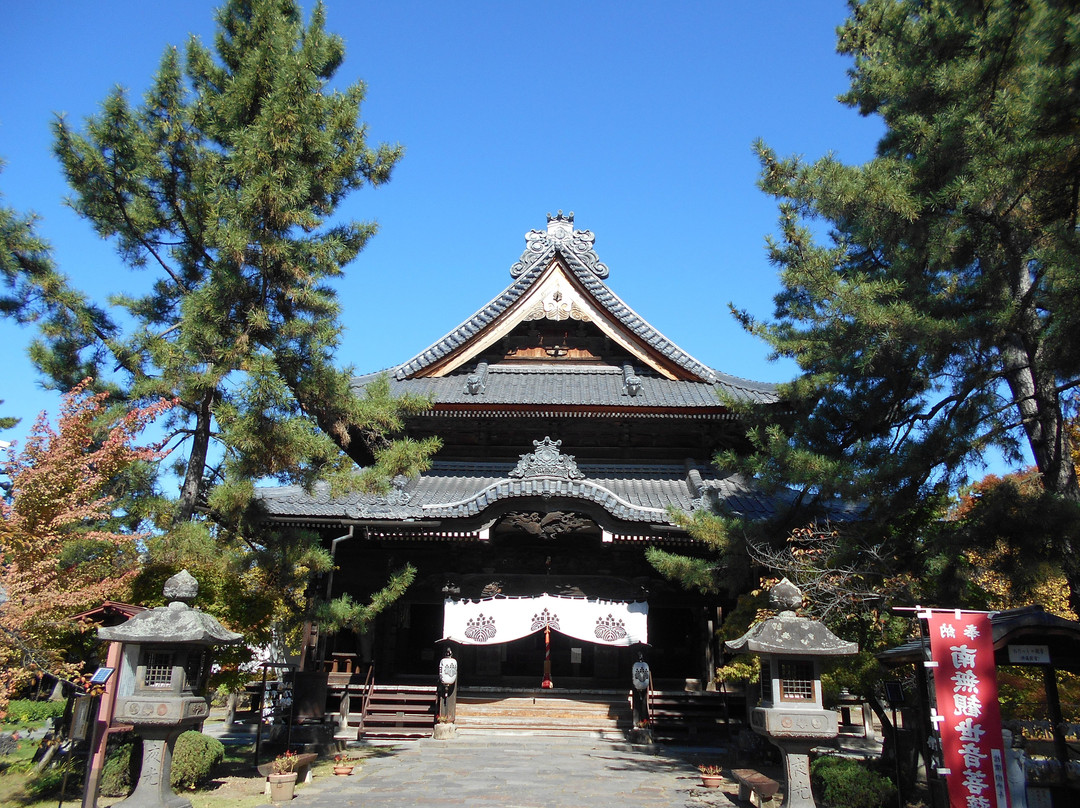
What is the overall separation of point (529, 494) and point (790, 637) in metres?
6.08

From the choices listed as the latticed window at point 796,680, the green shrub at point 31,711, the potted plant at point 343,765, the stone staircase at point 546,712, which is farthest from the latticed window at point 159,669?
the green shrub at point 31,711

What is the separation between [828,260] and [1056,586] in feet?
32.8

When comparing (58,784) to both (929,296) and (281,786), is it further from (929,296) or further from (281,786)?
(929,296)

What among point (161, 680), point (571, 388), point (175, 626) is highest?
point (571, 388)

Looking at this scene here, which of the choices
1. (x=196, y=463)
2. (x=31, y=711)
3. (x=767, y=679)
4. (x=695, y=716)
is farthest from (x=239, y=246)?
(x=31, y=711)

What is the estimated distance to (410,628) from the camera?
54.3 feet

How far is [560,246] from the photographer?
18750 mm

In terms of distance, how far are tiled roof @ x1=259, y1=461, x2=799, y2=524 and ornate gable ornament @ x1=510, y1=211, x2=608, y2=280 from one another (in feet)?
18.3

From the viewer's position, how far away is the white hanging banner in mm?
14344

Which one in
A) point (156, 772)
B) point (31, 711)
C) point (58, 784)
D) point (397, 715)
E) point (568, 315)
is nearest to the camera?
point (156, 772)

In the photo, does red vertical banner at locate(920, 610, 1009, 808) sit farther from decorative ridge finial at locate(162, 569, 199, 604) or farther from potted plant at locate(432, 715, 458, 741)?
potted plant at locate(432, 715, 458, 741)

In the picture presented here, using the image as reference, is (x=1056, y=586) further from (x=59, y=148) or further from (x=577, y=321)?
(x=59, y=148)

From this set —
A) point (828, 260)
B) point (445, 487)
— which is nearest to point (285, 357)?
point (445, 487)

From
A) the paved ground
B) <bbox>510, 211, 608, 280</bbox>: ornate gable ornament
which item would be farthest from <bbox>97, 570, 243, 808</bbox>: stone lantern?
<bbox>510, 211, 608, 280</bbox>: ornate gable ornament
